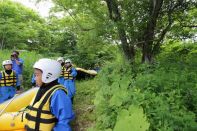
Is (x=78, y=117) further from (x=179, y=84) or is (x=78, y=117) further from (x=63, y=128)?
(x=63, y=128)

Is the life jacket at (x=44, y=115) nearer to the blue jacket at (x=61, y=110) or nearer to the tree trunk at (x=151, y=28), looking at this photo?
the blue jacket at (x=61, y=110)

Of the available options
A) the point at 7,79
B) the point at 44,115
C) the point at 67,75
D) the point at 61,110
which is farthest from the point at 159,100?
the point at 67,75

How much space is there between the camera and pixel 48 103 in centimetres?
362

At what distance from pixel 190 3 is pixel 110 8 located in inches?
83.8

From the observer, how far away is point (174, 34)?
9.52 metres

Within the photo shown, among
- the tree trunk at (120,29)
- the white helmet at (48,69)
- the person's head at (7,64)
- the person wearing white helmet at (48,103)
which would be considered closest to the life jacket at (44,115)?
the person wearing white helmet at (48,103)

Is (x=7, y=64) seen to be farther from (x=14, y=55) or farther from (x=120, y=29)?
(x=120, y=29)

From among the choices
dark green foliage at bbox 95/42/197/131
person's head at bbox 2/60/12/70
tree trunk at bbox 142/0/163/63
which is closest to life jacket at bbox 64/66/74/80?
person's head at bbox 2/60/12/70

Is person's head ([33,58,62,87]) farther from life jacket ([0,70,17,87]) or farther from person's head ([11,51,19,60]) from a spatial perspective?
person's head ([11,51,19,60])

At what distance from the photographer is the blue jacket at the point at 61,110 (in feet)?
11.3

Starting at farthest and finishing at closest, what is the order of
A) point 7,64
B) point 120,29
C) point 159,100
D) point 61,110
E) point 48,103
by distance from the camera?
point 7,64
point 120,29
point 159,100
point 48,103
point 61,110

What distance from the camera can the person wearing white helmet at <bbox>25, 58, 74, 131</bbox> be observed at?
3.54 metres

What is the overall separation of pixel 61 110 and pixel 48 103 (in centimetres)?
21

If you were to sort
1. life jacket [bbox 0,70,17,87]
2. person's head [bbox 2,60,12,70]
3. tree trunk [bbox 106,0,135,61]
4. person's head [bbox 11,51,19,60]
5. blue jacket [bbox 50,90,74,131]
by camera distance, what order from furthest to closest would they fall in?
person's head [bbox 11,51,19,60]
life jacket [bbox 0,70,17,87]
person's head [bbox 2,60,12,70]
tree trunk [bbox 106,0,135,61]
blue jacket [bbox 50,90,74,131]
